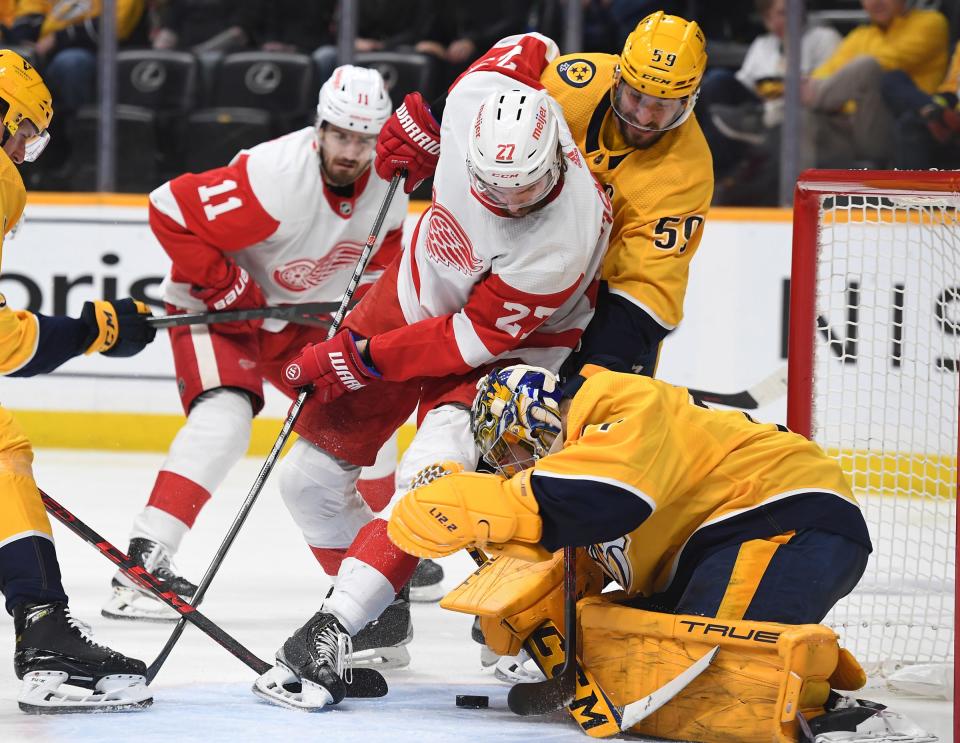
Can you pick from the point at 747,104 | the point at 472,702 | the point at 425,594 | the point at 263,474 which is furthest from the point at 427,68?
the point at 472,702

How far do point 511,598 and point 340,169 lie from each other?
1.55 meters

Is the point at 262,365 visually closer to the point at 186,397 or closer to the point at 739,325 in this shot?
the point at 186,397

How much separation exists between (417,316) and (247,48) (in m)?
3.27

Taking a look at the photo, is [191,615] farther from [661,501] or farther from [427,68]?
[427,68]

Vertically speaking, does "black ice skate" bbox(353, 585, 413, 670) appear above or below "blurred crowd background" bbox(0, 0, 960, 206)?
below

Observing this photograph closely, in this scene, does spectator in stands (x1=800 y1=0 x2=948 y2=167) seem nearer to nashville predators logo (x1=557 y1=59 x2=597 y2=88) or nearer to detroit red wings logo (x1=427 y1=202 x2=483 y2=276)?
nashville predators logo (x1=557 y1=59 x2=597 y2=88)

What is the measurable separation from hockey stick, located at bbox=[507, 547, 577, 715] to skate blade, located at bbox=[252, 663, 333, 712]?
0.35 meters

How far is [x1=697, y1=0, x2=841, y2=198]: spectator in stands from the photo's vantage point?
557cm

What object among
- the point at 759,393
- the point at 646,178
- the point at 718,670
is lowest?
the point at 718,670

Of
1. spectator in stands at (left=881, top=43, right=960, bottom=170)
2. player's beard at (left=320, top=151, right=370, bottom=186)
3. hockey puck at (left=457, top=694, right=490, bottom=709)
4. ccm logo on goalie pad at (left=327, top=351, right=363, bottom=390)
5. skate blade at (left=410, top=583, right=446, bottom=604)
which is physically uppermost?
spectator in stands at (left=881, top=43, right=960, bottom=170)

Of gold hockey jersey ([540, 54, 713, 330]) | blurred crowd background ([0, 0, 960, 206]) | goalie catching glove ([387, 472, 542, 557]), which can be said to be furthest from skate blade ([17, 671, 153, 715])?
blurred crowd background ([0, 0, 960, 206])

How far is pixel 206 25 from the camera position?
6012 mm

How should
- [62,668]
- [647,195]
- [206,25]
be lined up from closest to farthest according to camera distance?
1. [62,668]
2. [647,195]
3. [206,25]

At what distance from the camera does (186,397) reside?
3.82 m
